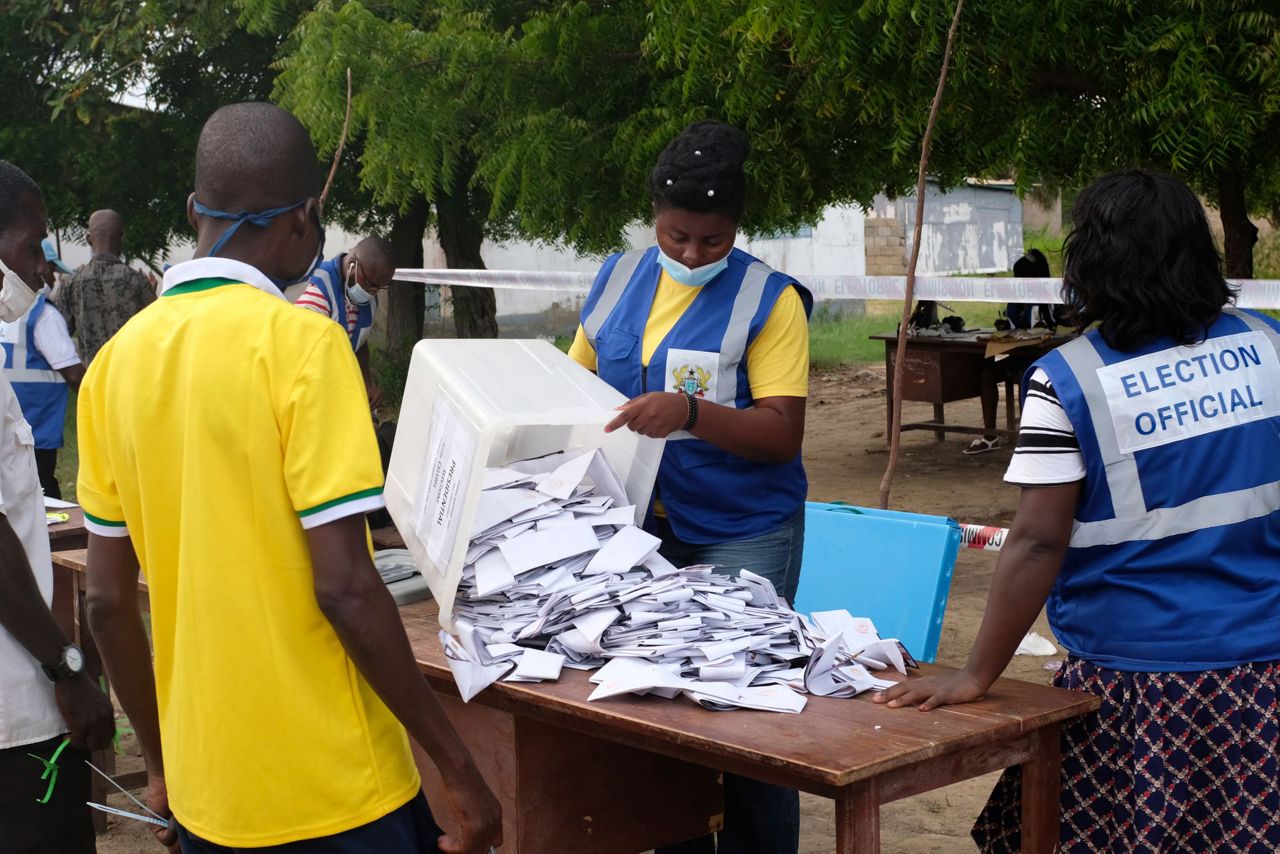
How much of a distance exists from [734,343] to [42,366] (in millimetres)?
4554

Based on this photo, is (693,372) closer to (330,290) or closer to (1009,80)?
(330,290)

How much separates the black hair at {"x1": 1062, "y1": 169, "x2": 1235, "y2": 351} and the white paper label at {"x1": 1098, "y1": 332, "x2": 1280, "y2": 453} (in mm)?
42

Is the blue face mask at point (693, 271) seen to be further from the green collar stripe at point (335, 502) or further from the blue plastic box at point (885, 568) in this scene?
the green collar stripe at point (335, 502)

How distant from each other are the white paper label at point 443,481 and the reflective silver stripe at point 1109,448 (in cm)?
114

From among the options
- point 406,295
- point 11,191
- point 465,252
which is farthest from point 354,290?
point 406,295

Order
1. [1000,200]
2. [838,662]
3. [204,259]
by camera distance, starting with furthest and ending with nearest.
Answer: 1. [1000,200]
2. [838,662]
3. [204,259]

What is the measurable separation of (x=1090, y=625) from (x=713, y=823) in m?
1.08

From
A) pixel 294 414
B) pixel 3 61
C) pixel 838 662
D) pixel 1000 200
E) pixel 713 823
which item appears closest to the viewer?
pixel 294 414

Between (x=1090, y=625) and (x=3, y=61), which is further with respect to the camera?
(x=3, y=61)

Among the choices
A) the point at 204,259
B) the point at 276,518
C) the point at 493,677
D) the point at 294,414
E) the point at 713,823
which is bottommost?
the point at 713,823

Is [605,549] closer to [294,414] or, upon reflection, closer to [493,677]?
[493,677]

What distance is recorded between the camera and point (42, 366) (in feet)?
20.9

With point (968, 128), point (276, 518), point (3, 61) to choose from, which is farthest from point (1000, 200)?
point (276, 518)

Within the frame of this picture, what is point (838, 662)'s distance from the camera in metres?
2.48
